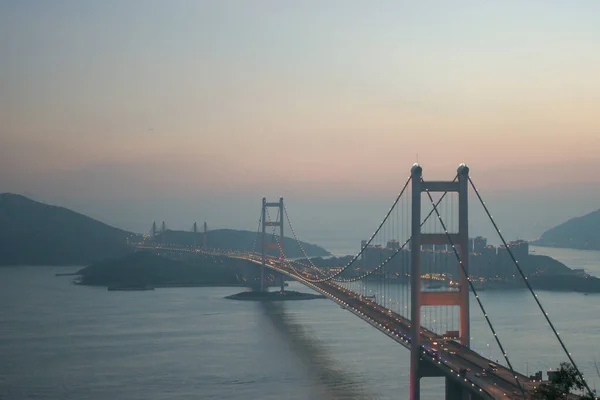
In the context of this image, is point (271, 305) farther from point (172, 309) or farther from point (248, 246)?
point (248, 246)

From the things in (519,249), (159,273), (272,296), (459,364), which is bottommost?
(459,364)

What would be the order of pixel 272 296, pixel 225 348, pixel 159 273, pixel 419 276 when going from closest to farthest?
pixel 419 276, pixel 225 348, pixel 272 296, pixel 159 273

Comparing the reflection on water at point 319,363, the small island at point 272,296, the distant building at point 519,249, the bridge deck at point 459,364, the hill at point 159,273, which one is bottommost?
the reflection on water at point 319,363

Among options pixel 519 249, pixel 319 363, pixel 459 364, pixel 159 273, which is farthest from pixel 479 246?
pixel 459 364

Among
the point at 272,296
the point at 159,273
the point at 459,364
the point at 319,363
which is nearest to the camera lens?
the point at 459,364

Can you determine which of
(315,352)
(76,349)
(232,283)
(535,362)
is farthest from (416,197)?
(232,283)

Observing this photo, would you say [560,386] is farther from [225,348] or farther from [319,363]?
[225,348]

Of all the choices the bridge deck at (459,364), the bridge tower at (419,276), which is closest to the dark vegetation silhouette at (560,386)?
the bridge deck at (459,364)

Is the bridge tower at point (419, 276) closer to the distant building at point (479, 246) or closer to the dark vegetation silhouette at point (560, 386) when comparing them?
the dark vegetation silhouette at point (560, 386)

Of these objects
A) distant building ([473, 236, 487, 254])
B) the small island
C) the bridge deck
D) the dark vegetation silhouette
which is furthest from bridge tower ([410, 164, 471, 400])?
distant building ([473, 236, 487, 254])
